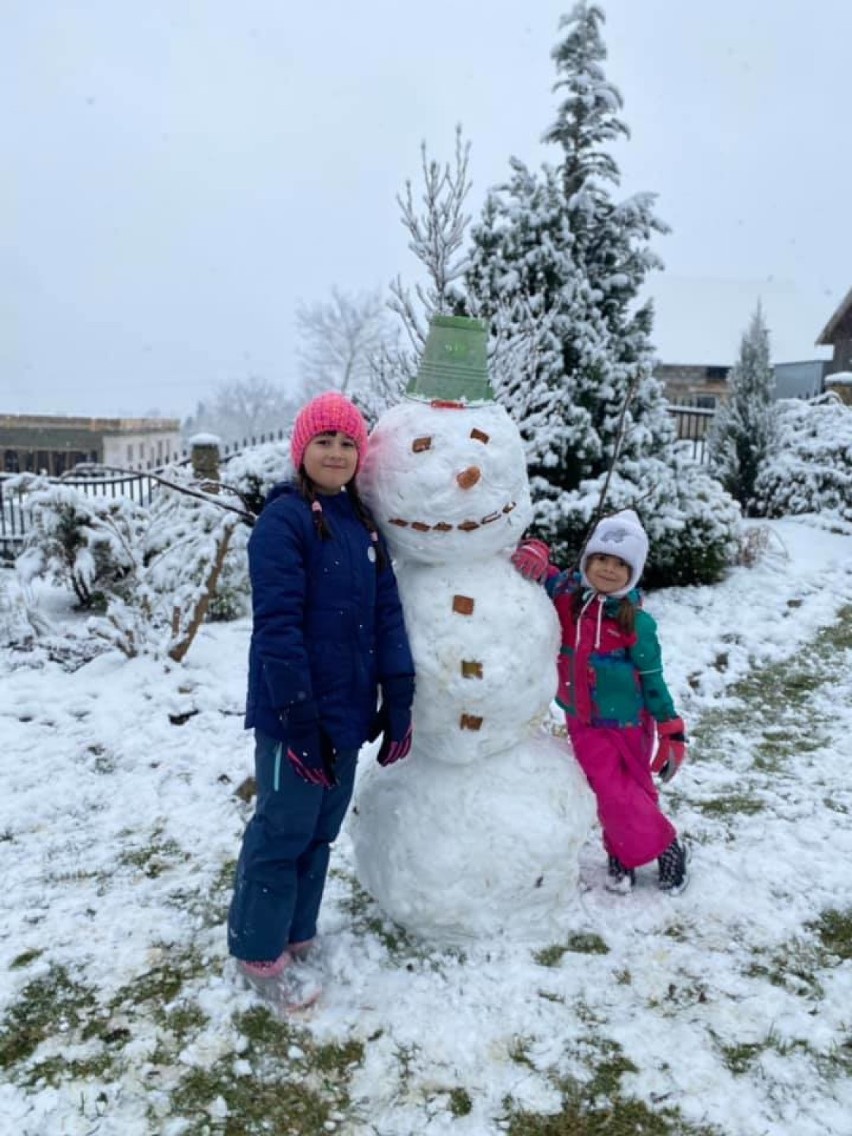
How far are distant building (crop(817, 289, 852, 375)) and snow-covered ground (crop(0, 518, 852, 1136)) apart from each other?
67.3 feet

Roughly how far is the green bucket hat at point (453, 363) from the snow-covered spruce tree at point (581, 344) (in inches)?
155

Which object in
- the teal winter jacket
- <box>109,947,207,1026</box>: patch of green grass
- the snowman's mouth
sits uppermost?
the snowman's mouth

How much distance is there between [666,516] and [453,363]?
5.13m

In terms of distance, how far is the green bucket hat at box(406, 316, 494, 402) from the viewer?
2.54 meters

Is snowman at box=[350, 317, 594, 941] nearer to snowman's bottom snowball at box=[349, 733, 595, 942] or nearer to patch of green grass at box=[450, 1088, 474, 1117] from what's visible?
snowman's bottom snowball at box=[349, 733, 595, 942]

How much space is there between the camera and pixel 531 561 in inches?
104

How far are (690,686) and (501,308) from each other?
337 cm

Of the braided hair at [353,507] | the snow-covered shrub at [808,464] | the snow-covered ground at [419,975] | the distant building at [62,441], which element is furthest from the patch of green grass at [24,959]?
the distant building at [62,441]

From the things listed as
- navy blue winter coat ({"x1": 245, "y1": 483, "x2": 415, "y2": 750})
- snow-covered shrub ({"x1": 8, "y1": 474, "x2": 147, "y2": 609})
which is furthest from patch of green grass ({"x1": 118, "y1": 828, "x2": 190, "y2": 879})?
snow-covered shrub ({"x1": 8, "y1": 474, "x2": 147, "y2": 609})

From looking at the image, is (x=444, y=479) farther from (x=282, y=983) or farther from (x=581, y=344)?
(x=581, y=344)

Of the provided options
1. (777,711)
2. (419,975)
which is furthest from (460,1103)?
(777,711)

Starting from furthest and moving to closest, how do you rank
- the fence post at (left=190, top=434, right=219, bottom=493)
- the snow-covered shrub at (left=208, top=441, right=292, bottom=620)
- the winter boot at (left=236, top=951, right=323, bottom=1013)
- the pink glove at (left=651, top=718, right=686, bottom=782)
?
the fence post at (left=190, top=434, right=219, bottom=493) < the snow-covered shrub at (left=208, top=441, right=292, bottom=620) < the pink glove at (left=651, top=718, right=686, bottom=782) < the winter boot at (left=236, top=951, right=323, bottom=1013)

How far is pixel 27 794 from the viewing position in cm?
371

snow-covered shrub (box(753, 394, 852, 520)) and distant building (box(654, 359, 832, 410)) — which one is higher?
distant building (box(654, 359, 832, 410))
